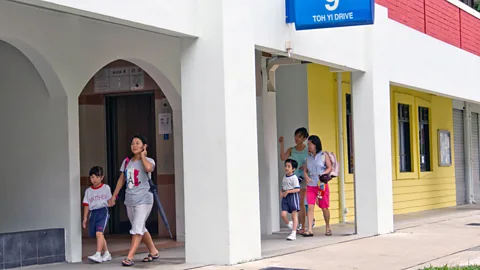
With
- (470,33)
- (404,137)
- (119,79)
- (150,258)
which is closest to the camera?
(150,258)

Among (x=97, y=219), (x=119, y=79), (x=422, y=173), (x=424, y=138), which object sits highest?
(x=119, y=79)

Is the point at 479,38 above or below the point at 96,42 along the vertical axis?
above

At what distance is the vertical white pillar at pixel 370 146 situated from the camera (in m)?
13.9

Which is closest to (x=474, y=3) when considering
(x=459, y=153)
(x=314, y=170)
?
(x=459, y=153)

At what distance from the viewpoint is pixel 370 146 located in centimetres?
1388

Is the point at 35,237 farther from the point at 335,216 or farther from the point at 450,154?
the point at 450,154

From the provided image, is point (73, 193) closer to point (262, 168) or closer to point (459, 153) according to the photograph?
point (262, 168)

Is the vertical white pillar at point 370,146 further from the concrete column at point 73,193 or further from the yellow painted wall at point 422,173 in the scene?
the yellow painted wall at point 422,173

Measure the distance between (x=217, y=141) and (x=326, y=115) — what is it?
696cm

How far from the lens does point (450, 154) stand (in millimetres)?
23406

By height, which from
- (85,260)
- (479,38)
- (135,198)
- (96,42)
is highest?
(479,38)

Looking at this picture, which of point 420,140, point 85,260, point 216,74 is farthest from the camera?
point 420,140

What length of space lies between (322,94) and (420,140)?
620cm

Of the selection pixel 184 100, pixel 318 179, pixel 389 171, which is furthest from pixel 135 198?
pixel 389 171
